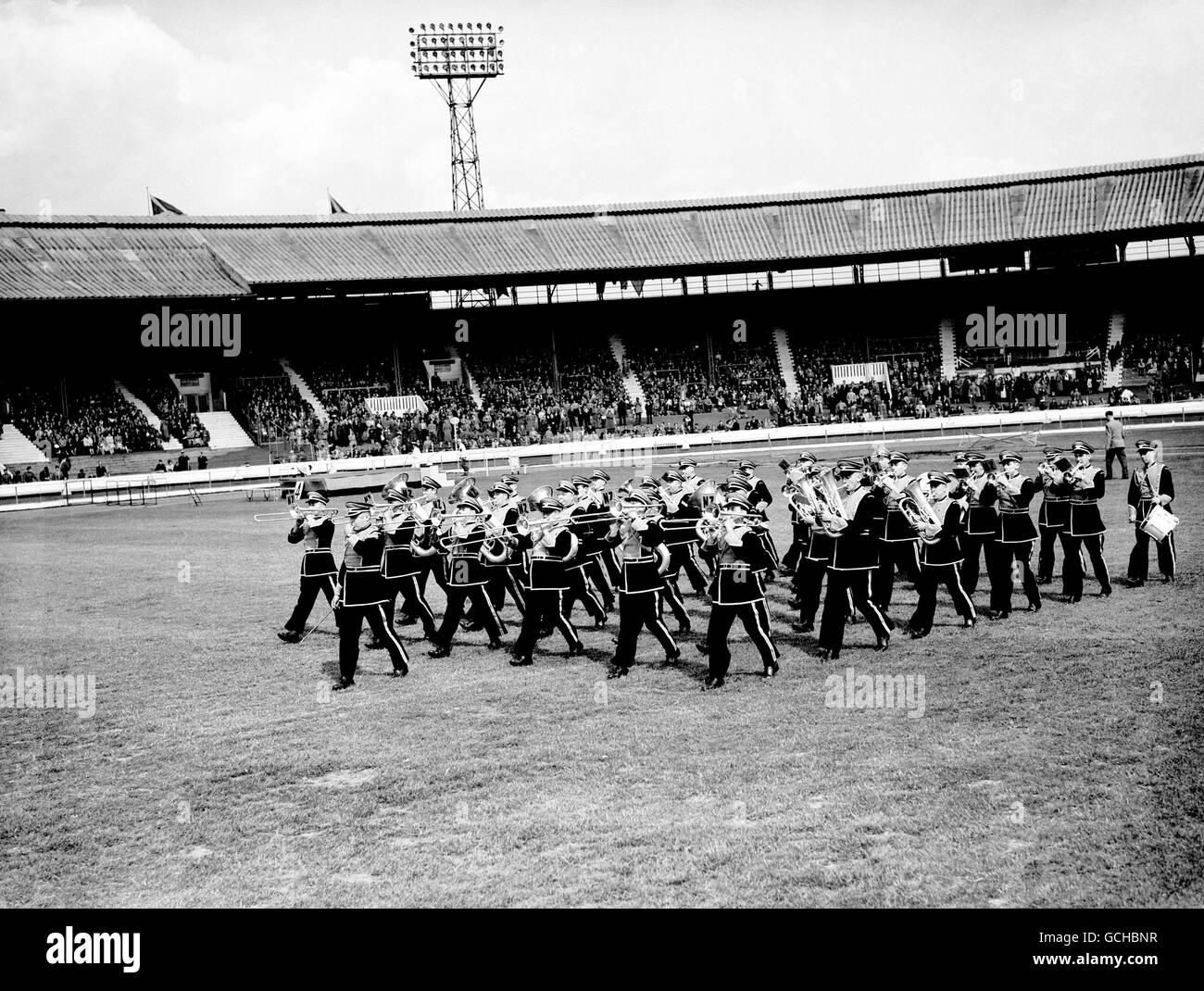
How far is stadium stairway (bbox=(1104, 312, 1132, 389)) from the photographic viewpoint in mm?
41781

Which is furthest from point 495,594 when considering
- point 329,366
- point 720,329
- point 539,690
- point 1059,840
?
point 720,329

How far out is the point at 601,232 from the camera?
48.0 meters

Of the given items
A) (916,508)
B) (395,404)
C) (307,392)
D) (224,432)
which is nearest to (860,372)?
(395,404)

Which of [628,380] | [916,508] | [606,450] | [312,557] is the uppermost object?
[628,380]

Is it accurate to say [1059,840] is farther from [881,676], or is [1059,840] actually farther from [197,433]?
[197,433]

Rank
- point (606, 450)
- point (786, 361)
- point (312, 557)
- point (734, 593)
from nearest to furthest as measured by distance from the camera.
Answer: point (734, 593), point (312, 557), point (606, 450), point (786, 361)

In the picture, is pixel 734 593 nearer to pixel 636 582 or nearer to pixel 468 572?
pixel 636 582

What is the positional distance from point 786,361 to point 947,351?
6.72 metres

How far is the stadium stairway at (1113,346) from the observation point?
137 feet

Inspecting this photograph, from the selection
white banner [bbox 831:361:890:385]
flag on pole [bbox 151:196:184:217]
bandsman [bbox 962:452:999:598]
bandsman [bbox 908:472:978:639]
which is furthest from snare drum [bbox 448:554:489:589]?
flag on pole [bbox 151:196:184:217]

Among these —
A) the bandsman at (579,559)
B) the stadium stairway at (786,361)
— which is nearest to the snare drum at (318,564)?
the bandsman at (579,559)

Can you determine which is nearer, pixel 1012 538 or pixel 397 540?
pixel 397 540

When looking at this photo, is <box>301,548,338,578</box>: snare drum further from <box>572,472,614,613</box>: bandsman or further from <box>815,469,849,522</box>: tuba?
<box>815,469,849,522</box>: tuba
